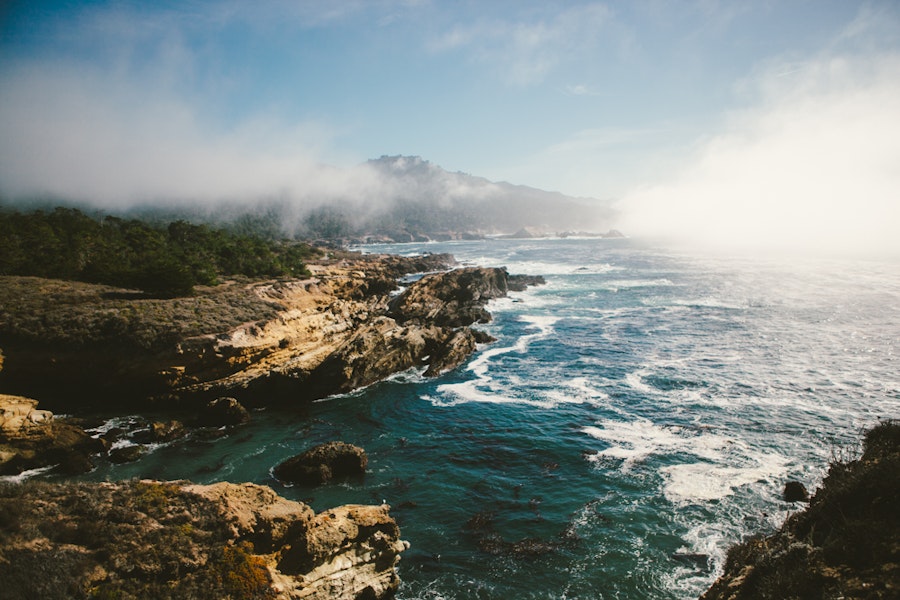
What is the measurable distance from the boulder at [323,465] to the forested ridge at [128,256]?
23.2 meters

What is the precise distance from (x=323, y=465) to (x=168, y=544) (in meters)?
12.4

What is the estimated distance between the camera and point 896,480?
9414mm

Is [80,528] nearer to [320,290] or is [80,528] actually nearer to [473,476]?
[473,476]

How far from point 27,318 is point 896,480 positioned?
143 feet

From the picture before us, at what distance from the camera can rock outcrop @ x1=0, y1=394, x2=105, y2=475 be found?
21750 millimetres

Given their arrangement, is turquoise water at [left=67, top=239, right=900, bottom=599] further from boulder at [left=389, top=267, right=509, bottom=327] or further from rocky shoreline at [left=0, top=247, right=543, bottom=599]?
boulder at [left=389, top=267, right=509, bottom=327]

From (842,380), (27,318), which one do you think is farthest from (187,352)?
(842,380)

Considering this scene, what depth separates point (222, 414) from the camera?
28188 millimetres

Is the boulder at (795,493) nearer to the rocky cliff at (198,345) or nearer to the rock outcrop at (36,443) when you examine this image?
the rocky cliff at (198,345)

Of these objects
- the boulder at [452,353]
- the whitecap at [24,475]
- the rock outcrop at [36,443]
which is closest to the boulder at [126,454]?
the rock outcrop at [36,443]

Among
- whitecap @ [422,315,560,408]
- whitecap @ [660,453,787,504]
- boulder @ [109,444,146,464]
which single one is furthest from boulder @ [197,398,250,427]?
whitecap @ [660,453,787,504]

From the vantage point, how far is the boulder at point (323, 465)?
70.3 feet

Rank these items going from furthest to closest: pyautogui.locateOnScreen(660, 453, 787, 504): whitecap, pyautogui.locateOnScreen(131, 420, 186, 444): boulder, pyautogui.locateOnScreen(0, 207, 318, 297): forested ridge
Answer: pyautogui.locateOnScreen(0, 207, 318, 297): forested ridge
pyautogui.locateOnScreen(131, 420, 186, 444): boulder
pyautogui.locateOnScreen(660, 453, 787, 504): whitecap

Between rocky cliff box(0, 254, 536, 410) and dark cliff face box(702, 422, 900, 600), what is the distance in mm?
29447
